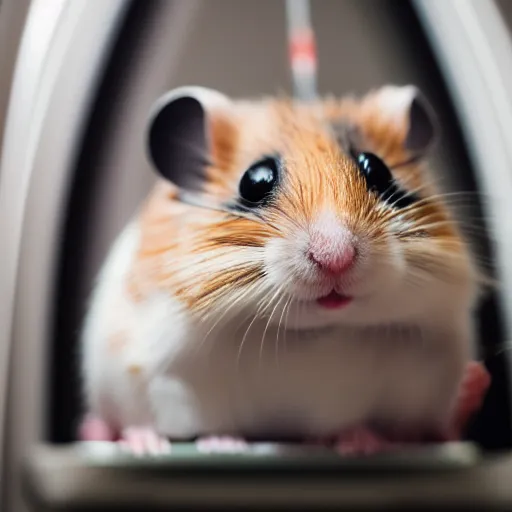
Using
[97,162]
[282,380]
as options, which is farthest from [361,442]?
[97,162]

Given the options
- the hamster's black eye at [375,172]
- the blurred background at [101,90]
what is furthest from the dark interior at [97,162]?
the hamster's black eye at [375,172]

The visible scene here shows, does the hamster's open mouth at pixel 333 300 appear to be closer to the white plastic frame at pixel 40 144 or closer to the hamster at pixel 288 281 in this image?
the hamster at pixel 288 281

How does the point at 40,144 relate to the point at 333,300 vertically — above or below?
above

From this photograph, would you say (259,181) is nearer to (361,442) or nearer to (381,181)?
(381,181)

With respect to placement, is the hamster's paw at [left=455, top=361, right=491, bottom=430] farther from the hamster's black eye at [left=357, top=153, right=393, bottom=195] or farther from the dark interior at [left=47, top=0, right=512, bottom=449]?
the hamster's black eye at [left=357, top=153, right=393, bottom=195]

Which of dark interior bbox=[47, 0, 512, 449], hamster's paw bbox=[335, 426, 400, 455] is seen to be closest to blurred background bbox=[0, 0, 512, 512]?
dark interior bbox=[47, 0, 512, 449]

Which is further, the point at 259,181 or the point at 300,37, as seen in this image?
the point at 300,37
